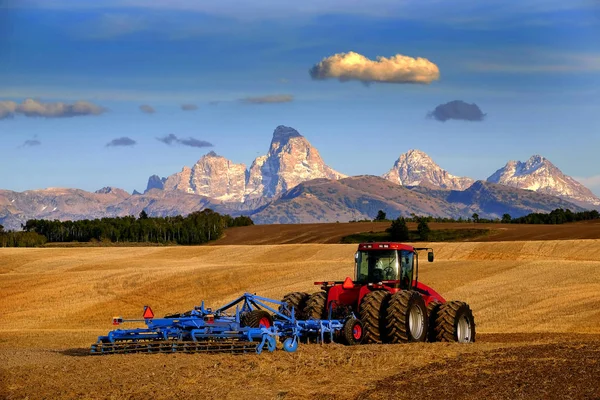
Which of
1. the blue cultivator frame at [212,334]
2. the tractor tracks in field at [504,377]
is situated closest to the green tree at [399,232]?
the blue cultivator frame at [212,334]

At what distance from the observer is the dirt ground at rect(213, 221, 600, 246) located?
96.8m

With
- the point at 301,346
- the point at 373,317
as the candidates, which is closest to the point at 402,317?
the point at 373,317

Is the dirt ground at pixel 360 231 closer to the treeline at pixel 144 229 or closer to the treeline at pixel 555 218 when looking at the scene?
the treeline at pixel 144 229

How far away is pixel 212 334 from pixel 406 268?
22.6 feet

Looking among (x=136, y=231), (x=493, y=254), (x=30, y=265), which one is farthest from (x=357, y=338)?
(x=136, y=231)

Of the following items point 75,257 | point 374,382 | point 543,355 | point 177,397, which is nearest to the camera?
point 177,397

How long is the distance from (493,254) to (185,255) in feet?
96.0

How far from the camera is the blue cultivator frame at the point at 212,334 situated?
62.5ft

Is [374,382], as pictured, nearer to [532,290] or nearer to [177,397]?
[177,397]

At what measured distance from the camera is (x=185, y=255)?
259 feet

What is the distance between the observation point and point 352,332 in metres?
20.9

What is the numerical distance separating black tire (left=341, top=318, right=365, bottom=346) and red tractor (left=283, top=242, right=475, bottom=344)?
26 mm

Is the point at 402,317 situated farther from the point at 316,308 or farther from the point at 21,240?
the point at 21,240

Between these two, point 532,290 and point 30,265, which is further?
point 30,265
